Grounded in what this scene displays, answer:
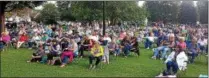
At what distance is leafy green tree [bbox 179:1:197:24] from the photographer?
5147cm

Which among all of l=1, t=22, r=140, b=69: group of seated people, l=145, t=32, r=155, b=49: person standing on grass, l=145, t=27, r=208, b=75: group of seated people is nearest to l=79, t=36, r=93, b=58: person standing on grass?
l=1, t=22, r=140, b=69: group of seated people

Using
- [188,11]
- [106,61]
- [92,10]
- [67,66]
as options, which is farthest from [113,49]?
[188,11]

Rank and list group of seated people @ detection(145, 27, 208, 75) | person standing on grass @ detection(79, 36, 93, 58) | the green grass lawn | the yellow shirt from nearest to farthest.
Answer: group of seated people @ detection(145, 27, 208, 75)
the green grass lawn
the yellow shirt
person standing on grass @ detection(79, 36, 93, 58)

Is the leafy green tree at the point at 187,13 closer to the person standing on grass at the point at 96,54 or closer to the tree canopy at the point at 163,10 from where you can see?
the tree canopy at the point at 163,10

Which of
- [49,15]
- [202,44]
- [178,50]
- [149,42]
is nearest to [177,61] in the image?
[178,50]

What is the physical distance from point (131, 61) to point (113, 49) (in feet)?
4.65

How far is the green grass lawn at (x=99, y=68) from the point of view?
12734mm

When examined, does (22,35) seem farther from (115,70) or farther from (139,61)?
(115,70)

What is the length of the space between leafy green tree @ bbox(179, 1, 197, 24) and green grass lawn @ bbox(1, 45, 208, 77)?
35.3 metres

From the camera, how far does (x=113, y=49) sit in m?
17.2

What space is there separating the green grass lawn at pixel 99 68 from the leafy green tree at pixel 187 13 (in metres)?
35.3

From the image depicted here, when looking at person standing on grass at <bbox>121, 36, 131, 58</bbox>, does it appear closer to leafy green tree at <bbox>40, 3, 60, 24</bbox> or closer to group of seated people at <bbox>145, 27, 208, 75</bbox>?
group of seated people at <bbox>145, 27, 208, 75</bbox>

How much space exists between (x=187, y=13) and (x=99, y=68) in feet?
133

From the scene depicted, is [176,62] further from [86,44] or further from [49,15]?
[49,15]
